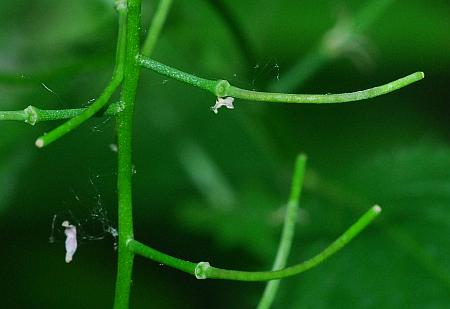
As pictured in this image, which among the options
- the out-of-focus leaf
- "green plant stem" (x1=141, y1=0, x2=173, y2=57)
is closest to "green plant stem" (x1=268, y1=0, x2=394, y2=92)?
the out-of-focus leaf

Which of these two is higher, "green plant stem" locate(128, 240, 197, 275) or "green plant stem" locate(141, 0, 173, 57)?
"green plant stem" locate(141, 0, 173, 57)

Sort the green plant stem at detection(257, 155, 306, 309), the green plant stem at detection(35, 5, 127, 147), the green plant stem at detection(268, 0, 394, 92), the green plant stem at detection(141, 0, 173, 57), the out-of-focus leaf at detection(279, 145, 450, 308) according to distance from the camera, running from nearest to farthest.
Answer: the green plant stem at detection(35, 5, 127, 147) → the green plant stem at detection(257, 155, 306, 309) → the green plant stem at detection(141, 0, 173, 57) → the out-of-focus leaf at detection(279, 145, 450, 308) → the green plant stem at detection(268, 0, 394, 92)

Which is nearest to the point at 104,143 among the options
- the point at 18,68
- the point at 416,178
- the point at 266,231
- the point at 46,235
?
the point at 46,235

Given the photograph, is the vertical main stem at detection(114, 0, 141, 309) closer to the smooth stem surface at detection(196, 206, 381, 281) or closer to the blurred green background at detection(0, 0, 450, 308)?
the smooth stem surface at detection(196, 206, 381, 281)

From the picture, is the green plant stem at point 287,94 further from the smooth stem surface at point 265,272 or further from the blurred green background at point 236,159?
the blurred green background at point 236,159

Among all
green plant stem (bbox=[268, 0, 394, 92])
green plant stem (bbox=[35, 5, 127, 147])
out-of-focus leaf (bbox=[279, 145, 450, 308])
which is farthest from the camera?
green plant stem (bbox=[268, 0, 394, 92])

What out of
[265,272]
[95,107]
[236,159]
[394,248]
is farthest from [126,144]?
[236,159]

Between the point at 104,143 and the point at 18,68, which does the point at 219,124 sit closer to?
the point at 104,143
